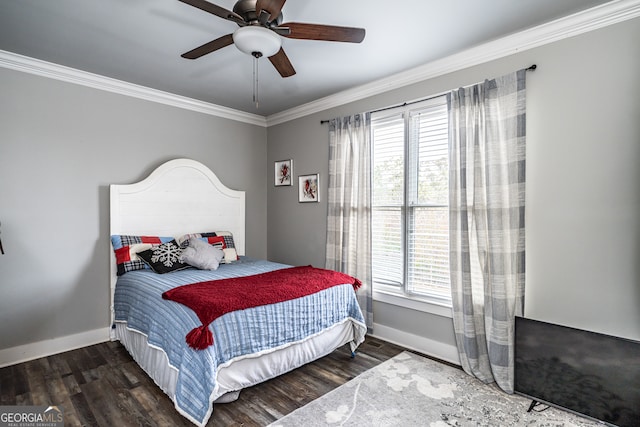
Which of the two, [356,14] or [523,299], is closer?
[356,14]

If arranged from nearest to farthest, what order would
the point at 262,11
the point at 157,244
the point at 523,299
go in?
the point at 262,11, the point at 523,299, the point at 157,244

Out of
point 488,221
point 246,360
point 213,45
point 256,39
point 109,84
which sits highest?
point 109,84

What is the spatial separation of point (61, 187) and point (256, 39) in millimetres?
2566

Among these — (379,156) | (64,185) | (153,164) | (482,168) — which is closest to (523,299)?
(482,168)

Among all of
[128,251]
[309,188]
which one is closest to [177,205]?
[128,251]

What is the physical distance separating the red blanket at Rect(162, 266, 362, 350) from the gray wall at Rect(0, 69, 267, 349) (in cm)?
150

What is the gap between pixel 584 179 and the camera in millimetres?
2238

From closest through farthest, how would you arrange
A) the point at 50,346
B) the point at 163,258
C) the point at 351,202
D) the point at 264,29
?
1. the point at 264,29
2. the point at 50,346
3. the point at 163,258
4. the point at 351,202

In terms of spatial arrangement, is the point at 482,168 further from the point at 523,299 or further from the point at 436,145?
the point at 523,299

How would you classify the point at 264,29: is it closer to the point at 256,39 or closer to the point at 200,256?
the point at 256,39

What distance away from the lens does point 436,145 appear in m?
3.01

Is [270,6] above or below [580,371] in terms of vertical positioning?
above

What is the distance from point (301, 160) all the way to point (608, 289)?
3249mm

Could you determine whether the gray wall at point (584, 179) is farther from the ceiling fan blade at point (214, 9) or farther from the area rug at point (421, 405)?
the ceiling fan blade at point (214, 9)
